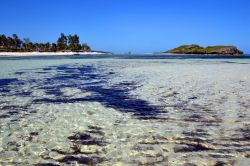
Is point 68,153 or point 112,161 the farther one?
point 68,153

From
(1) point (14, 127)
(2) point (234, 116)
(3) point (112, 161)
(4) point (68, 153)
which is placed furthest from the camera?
(2) point (234, 116)

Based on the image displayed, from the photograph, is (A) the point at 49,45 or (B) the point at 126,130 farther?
(A) the point at 49,45

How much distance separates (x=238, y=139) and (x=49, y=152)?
4054mm

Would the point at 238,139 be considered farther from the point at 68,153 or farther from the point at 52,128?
the point at 52,128

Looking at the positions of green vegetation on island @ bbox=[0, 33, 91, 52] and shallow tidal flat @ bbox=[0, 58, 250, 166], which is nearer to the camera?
shallow tidal flat @ bbox=[0, 58, 250, 166]

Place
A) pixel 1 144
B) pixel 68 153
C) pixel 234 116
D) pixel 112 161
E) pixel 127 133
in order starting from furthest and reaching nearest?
pixel 234 116 → pixel 127 133 → pixel 1 144 → pixel 68 153 → pixel 112 161

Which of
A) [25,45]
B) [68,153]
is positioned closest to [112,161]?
[68,153]

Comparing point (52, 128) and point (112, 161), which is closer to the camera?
point (112, 161)

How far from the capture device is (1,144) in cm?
580

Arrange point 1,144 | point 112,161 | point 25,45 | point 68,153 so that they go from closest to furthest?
point 112,161 → point 68,153 → point 1,144 → point 25,45

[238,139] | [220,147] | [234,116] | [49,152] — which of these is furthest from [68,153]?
[234,116]

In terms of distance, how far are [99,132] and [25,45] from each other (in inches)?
6616

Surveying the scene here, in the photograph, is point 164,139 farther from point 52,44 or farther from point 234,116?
point 52,44

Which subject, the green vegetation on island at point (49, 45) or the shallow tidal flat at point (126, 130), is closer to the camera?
the shallow tidal flat at point (126, 130)
